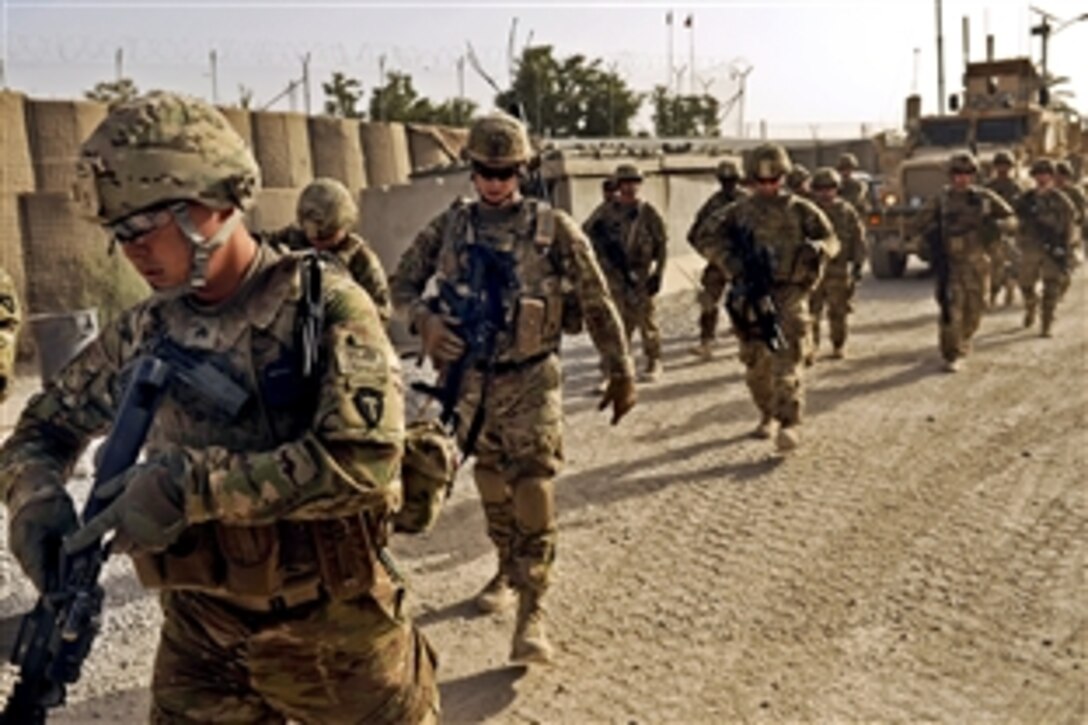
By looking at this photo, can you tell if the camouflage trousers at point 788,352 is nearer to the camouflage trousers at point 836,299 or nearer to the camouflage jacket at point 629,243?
the camouflage jacket at point 629,243

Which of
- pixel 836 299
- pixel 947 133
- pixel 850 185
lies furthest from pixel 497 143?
pixel 947 133

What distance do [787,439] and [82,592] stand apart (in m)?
5.30

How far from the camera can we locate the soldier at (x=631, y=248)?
356 inches

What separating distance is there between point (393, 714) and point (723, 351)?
8.57 metres

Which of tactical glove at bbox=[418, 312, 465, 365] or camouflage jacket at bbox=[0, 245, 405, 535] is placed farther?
tactical glove at bbox=[418, 312, 465, 365]

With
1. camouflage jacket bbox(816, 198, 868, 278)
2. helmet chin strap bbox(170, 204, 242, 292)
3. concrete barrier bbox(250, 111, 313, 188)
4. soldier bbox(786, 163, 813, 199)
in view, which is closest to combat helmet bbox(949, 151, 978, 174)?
camouflage jacket bbox(816, 198, 868, 278)

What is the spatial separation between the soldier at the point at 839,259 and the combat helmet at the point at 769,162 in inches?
130

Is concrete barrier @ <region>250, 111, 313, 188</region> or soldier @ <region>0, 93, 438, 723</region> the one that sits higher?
concrete barrier @ <region>250, 111, 313, 188</region>

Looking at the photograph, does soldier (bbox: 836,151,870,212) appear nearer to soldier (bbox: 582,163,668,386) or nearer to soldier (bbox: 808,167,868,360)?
soldier (bbox: 808,167,868,360)

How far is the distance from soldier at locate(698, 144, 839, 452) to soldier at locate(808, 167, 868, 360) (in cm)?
310

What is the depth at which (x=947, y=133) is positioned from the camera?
17.3 meters

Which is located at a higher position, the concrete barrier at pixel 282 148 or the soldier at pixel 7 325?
the concrete barrier at pixel 282 148

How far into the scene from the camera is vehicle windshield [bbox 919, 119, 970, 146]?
56.5 ft

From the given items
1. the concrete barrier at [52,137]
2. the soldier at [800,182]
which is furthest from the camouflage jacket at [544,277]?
the concrete barrier at [52,137]
